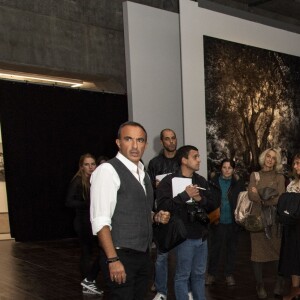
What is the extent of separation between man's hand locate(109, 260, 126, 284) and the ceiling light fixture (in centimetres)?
733

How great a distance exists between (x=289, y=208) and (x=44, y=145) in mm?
6342

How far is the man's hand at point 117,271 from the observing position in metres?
2.38

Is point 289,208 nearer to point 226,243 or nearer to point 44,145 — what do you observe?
point 226,243

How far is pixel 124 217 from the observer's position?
8.11 ft

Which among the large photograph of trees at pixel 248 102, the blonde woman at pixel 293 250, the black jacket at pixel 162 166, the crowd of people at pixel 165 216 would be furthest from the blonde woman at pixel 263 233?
the large photograph of trees at pixel 248 102

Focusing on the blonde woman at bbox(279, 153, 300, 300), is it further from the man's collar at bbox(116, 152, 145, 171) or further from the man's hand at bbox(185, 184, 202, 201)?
the man's collar at bbox(116, 152, 145, 171)

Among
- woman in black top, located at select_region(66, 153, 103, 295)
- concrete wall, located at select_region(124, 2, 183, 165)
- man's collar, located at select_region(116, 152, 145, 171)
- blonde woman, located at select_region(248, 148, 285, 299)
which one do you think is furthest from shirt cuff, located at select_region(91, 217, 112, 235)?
concrete wall, located at select_region(124, 2, 183, 165)

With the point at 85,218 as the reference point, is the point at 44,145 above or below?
above

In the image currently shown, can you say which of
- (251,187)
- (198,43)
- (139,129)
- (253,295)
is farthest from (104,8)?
(139,129)

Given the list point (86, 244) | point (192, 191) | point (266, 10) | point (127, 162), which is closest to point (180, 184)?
point (192, 191)

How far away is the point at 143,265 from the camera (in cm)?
262

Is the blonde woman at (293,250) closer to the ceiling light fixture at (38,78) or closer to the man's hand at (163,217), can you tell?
the man's hand at (163,217)

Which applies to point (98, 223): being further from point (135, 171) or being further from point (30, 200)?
point (30, 200)

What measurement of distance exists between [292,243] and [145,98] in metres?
5.35
